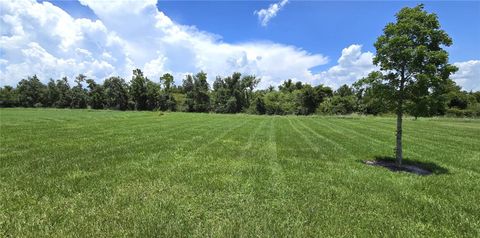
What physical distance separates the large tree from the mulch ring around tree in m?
1.84

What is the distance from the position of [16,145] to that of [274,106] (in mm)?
107750

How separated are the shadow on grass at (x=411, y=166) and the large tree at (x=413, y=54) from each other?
1869mm

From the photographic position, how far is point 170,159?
13.1 metres

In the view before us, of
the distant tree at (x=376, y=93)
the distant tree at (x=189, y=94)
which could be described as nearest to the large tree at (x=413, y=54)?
the distant tree at (x=376, y=93)

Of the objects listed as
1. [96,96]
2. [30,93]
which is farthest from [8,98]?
[96,96]

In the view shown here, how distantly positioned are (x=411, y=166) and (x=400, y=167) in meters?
0.65

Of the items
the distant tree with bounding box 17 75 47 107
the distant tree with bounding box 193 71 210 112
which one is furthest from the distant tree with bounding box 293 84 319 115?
the distant tree with bounding box 17 75 47 107

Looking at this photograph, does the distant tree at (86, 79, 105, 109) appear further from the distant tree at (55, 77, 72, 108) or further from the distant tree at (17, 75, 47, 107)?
the distant tree at (17, 75, 47, 107)

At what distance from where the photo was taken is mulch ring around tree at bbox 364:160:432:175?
41.2 feet

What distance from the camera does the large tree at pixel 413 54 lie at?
12.1 metres

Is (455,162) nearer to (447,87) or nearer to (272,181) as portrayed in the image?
(447,87)

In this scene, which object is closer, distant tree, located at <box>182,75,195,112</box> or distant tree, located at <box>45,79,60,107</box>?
distant tree, located at <box>182,75,195,112</box>

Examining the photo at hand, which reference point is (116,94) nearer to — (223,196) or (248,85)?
(248,85)

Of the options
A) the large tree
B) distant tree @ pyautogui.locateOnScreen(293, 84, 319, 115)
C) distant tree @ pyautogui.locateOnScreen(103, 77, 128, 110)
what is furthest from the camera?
distant tree @ pyautogui.locateOnScreen(103, 77, 128, 110)
